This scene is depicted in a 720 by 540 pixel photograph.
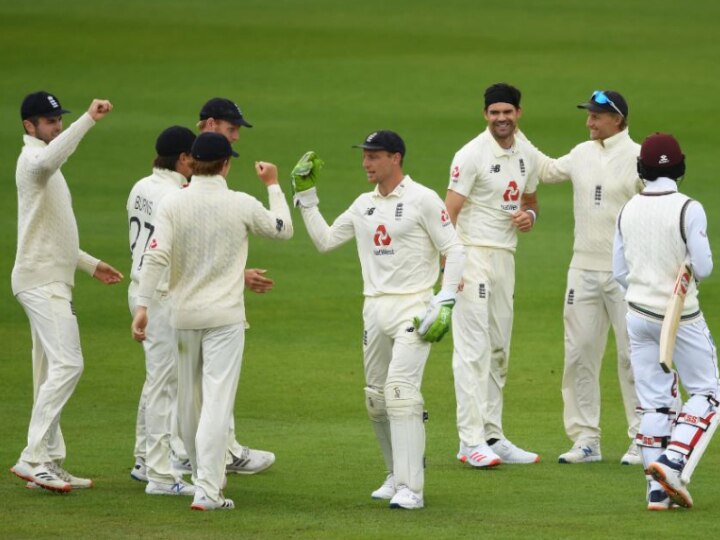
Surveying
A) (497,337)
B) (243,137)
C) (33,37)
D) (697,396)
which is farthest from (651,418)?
(33,37)

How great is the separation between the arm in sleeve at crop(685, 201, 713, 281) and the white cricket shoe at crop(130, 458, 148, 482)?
3.79 m

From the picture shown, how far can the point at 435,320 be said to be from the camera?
9.28m

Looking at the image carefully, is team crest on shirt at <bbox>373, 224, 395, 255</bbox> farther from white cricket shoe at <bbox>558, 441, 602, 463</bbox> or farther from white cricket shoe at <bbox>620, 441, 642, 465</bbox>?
white cricket shoe at <bbox>620, 441, 642, 465</bbox>

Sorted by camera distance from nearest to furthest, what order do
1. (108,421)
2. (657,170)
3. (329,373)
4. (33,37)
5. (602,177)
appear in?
(657,170) → (602,177) → (108,421) → (329,373) → (33,37)

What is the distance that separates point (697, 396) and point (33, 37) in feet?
102

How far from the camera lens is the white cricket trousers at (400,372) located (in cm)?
934

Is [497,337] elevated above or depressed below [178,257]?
below

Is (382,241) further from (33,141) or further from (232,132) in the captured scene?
(33,141)

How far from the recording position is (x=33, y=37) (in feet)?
125

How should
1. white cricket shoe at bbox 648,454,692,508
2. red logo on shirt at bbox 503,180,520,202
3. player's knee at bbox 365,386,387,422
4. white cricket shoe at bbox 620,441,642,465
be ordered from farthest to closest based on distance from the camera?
red logo on shirt at bbox 503,180,520,202
white cricket shoe at bbox 620,441,642,465
player's knee at bbox 365,386,387,422
white cricket shoe at bbox 648,454,692,508

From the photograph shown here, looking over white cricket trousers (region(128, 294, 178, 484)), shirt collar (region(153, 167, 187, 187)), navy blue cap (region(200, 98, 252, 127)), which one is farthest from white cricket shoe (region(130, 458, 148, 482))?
navy blue cap (region(200, 98, 252, 127))

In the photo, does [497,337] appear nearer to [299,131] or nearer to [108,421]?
[108,421]

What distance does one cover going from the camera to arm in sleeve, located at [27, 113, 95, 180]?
31.1ft

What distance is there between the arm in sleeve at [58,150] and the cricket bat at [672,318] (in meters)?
3.58
